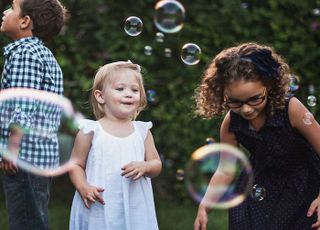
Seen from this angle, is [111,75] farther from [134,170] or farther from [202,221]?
[202,221]

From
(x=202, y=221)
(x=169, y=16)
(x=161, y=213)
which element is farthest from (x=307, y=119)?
(x=161, y=213)

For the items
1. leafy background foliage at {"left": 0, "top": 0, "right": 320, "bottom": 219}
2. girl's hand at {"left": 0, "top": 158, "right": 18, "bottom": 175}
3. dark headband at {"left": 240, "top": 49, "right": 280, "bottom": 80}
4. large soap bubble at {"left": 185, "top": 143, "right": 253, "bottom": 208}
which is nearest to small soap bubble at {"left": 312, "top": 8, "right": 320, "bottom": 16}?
leafy background foliage at {"left": 0, "top": 0, "right": 320, "bottom": 219}

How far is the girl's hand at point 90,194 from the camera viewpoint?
360 cm

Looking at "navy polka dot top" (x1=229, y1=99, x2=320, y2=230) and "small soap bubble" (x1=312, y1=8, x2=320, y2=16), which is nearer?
"navy polka dot top" (x1=229, y1=99, x2=320, y2=230)

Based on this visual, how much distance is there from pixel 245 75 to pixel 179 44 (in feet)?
10.6

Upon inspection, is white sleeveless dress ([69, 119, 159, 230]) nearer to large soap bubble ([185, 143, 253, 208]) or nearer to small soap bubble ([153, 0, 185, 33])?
large soap bubble ([185, 143, 253, 208])

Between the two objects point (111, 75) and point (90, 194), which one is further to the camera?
point (111, 75)

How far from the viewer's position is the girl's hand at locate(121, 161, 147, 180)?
3615 mm

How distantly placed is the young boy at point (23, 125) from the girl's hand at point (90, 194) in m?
0.27

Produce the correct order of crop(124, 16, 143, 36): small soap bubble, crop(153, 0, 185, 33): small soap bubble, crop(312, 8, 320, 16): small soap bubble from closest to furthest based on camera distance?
crop(124, 16, 143, 36): small soap bubble → crop(153, 0, 185, 33): small soap bubble → crop(312, 8, 320, 16): small soap bubble

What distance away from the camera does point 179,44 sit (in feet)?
22.4

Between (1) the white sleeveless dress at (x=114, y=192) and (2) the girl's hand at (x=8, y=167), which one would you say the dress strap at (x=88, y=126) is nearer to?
(1) the white sleeveless dress at (x=114, y=192)

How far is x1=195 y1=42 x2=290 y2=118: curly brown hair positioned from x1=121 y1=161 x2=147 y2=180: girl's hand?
1.41 feet

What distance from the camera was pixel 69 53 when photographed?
6988mm
